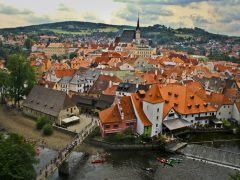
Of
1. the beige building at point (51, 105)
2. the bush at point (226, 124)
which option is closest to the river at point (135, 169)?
the beige building at point (51, 105)

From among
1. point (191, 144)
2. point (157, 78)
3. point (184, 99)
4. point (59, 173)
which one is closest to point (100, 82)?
point (157, 78)

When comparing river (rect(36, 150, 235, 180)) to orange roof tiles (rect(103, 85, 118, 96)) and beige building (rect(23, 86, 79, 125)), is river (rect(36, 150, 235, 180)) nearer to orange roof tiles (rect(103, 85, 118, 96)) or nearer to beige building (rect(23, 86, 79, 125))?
beige building (rect(23, 86, 79, 125))

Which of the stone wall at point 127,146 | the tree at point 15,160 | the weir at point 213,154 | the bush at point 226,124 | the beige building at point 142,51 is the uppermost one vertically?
the beige building at point 142,51

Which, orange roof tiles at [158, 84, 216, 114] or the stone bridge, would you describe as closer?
the stone bridge

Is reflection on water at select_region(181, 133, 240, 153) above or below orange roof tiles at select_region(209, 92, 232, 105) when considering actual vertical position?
below

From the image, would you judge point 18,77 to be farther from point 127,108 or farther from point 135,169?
point 135,169

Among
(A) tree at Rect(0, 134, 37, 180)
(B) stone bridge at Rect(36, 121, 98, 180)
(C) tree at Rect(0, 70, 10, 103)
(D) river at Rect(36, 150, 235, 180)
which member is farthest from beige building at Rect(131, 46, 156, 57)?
(A) tree at Rect(0, 134, 37, 180)

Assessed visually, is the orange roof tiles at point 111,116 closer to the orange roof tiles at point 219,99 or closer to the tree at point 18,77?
the orange roof tiles at point 219,99
